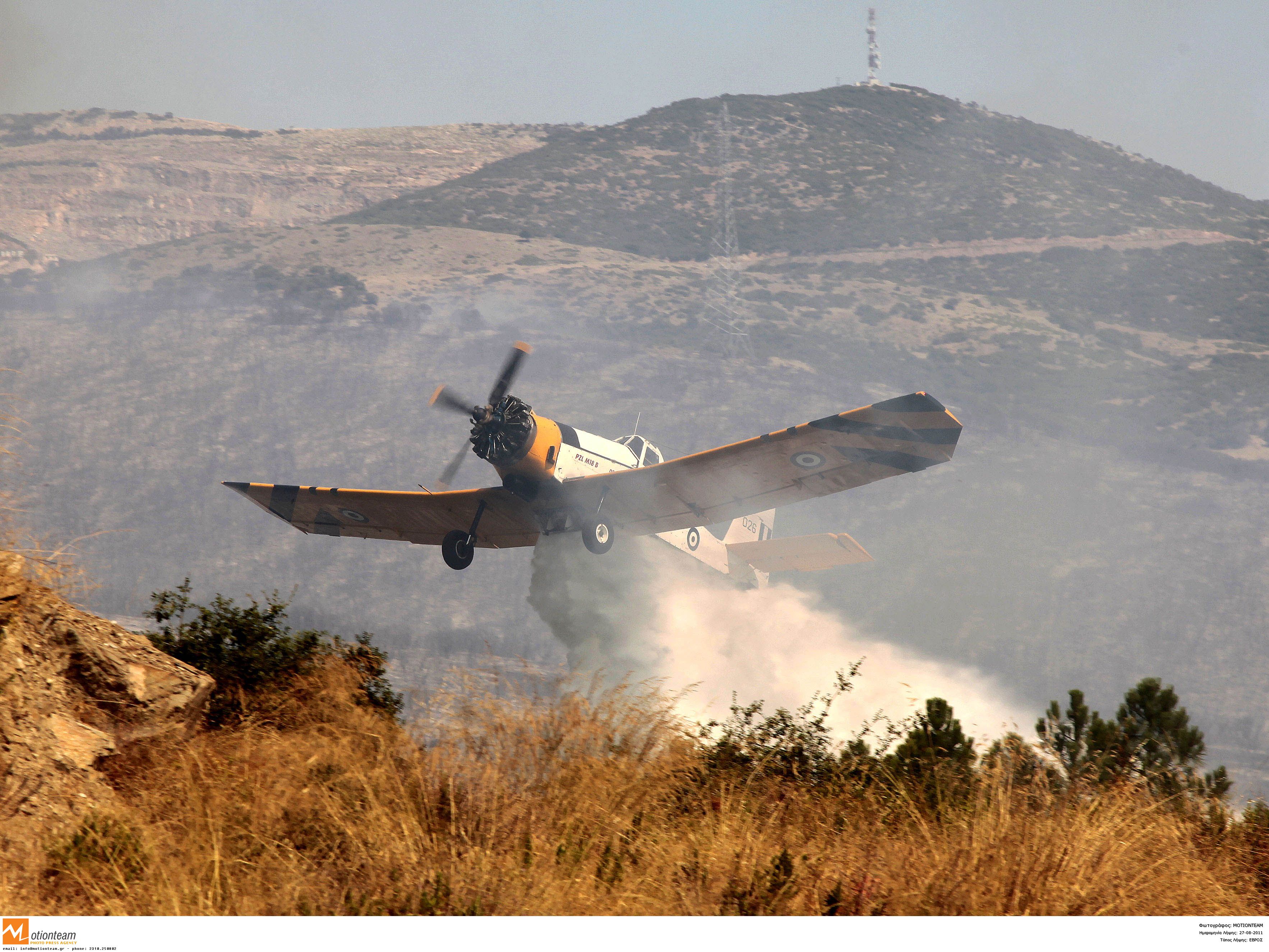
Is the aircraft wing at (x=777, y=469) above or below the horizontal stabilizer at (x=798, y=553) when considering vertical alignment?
above

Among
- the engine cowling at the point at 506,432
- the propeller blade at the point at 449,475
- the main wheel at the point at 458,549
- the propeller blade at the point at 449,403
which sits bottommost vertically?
the main wheel at the point at 458,549

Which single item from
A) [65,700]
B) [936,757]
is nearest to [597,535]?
[936,757]

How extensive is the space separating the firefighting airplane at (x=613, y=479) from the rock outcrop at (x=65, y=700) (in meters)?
9.37

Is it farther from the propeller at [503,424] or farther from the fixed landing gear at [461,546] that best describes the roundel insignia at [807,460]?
the fixed landing gear at [461,546]

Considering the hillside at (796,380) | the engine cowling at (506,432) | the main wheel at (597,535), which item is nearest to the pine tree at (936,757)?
the main wheel at (597,535)

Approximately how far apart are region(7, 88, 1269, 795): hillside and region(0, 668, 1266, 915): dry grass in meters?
53.3

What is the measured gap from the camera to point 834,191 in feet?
593

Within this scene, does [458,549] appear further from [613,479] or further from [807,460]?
[807,460]

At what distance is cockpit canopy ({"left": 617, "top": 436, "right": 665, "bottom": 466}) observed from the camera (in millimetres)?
21953

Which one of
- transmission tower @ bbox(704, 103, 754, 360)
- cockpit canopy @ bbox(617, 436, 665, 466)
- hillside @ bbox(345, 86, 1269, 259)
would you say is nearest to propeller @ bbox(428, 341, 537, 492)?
cockpit canopy @ bbox(617, 436, 665, 466)

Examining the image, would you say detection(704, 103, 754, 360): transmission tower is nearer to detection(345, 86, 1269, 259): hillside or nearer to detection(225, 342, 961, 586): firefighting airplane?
detection(345, 86, 1269, 259): hillside

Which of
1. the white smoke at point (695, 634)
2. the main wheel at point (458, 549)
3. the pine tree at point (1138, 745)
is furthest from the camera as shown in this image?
the white smoke at point (695, 634)

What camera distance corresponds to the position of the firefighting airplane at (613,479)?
725 inches

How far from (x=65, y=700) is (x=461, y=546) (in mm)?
12746
